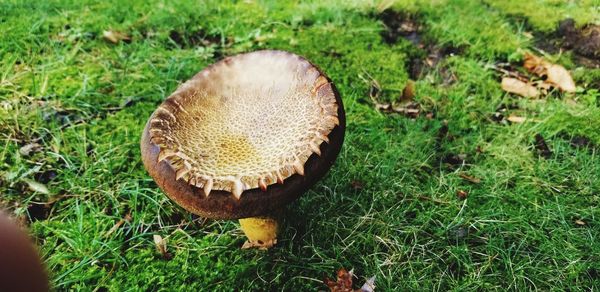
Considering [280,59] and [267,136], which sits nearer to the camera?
[267,136]

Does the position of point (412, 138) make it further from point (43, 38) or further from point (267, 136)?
point (43, 38)

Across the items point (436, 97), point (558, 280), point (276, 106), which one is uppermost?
point (276, 106)

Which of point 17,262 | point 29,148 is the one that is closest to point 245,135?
point 17,262

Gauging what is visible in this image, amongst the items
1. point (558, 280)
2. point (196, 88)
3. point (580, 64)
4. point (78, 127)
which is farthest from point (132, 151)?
point (580, 64)

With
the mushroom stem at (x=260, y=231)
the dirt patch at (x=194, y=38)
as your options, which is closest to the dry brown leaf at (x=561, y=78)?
the mushroom stem at (x=260, y=231)

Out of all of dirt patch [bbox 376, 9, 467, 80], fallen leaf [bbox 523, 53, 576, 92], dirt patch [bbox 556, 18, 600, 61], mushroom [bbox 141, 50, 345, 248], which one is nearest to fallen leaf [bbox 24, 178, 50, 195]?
mushroom [bbox 141, 50, 345, 248]

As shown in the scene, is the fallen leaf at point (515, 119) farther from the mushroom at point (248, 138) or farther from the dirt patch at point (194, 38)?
the dirt patch at point (194, 38)
